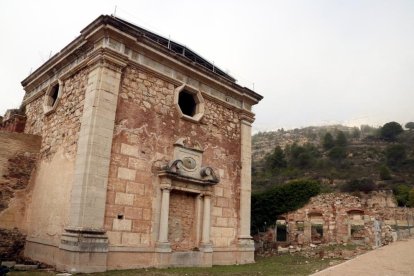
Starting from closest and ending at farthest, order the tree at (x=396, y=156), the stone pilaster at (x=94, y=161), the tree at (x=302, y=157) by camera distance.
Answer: the stone pilaster at (x=94, y=161), the tree at (x=396, y=156), the tree at (x=302, y=157)

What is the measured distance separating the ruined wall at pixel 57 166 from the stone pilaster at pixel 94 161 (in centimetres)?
47

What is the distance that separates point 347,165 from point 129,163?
170 feet

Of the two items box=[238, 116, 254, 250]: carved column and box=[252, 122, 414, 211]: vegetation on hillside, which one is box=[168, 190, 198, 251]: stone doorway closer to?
box=[238, 116, 254, 250]: carved column

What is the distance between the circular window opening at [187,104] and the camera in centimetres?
1135

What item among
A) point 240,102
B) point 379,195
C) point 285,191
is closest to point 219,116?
point 240,102

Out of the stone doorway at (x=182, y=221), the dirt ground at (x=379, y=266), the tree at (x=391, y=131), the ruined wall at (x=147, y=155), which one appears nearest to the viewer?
the dirt ground at (x=379, y=266)

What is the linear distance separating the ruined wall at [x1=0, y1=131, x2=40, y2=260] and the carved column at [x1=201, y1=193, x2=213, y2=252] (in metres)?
5.09

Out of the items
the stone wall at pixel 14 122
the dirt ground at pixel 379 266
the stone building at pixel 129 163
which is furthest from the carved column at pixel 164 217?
the stone wall at pixel 14 122

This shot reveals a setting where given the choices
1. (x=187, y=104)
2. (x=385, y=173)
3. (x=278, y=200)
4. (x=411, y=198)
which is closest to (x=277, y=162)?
(x=385, y=173)

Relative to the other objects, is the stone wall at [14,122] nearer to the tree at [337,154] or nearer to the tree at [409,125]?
the tree at [337,154]

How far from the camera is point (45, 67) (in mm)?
11250

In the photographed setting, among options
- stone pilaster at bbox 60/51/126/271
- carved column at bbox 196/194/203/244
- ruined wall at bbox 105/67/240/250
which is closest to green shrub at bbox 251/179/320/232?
ruined wall at bbox 105/67/240/250

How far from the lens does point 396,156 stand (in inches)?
2089

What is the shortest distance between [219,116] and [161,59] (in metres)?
3.00
